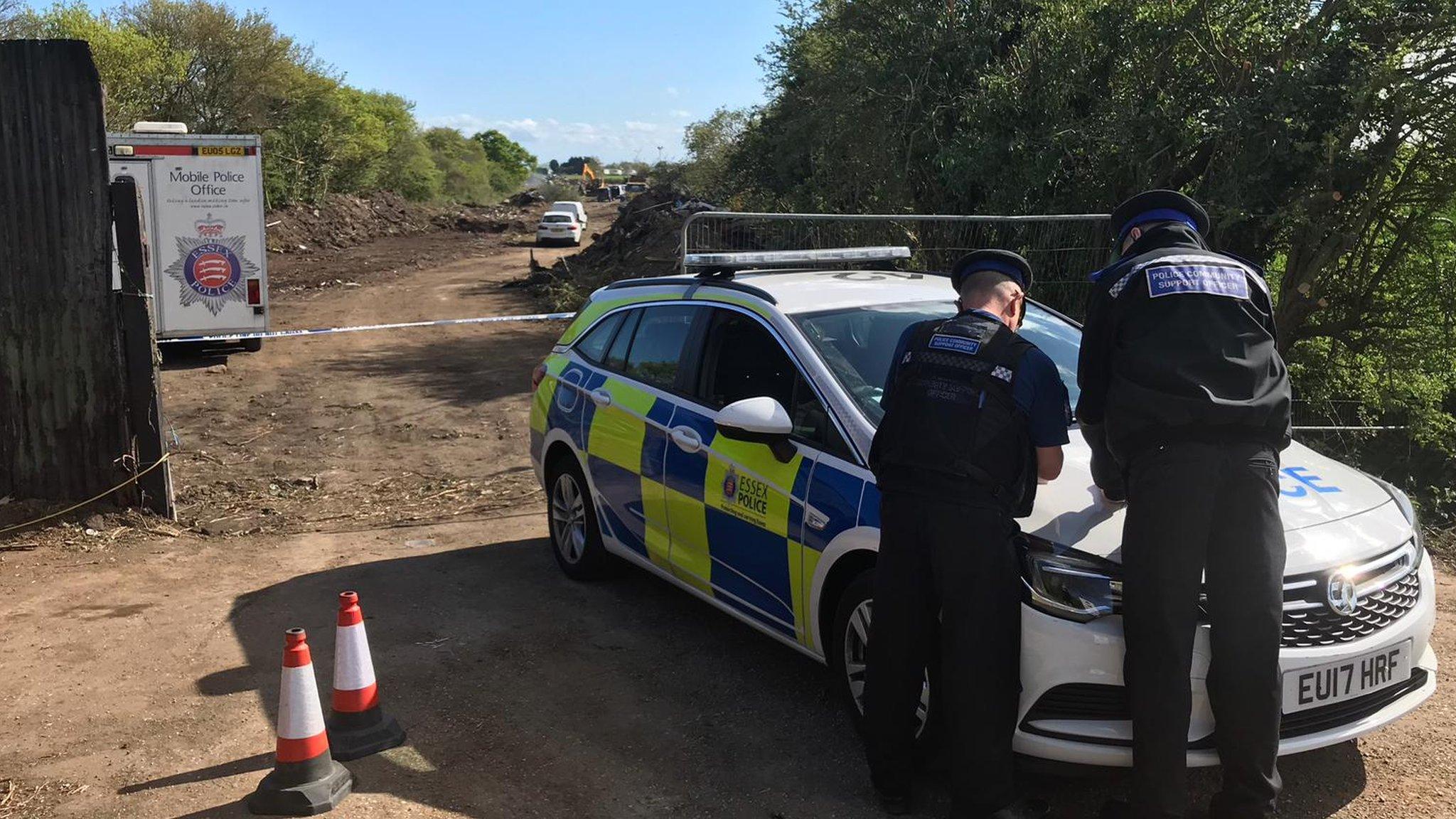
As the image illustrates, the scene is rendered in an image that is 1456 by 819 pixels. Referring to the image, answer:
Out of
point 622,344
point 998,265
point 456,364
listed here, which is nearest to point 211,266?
point 456,364

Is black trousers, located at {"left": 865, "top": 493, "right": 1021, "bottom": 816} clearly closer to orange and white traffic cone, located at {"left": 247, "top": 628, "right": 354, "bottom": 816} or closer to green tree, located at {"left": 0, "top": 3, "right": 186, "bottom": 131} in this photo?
orange and white traffic cone, located at {"left": 247, "top": 628, "right": 354, "bottom": 816}

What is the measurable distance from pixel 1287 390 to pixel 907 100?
36.4 ft

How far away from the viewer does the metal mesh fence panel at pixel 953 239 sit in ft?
27.9

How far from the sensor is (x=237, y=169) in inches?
567

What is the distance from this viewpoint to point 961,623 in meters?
3.47

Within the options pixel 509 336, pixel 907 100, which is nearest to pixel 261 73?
pixel 509 336

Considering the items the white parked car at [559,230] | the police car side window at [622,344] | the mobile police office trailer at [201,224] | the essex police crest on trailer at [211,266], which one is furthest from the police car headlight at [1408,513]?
the white parked car at [559,230]

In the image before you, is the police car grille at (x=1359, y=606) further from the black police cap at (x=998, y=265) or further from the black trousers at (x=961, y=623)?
the black police cap at (x=998, y=265)

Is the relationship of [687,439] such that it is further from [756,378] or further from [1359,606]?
[1359,606]

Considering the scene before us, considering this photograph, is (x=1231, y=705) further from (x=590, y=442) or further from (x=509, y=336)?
(x=509, y=336)

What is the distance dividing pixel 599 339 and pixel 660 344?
0.71 metres

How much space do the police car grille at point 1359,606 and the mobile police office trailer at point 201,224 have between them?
43.7ft

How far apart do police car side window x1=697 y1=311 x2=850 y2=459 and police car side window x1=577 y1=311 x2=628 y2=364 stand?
3.28ft

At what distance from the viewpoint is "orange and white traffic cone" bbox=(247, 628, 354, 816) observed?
3.75 meters
